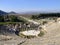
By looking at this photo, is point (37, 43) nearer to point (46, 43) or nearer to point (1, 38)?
point (46, 43)

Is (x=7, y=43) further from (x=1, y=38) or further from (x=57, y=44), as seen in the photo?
(x=57, y=44)

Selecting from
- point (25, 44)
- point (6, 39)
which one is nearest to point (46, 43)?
point (25, 44)

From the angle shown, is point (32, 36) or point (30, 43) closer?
point (30, 43)

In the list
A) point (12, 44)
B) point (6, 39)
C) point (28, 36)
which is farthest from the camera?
point (28, 36)

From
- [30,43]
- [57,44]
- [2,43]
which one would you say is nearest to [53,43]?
[57,44]

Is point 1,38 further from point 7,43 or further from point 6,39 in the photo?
point 7,43

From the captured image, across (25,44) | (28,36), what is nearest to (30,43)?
(25,44)

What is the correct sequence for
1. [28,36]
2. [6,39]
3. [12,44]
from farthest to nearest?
[28,36] < [6,39] < [12,44]

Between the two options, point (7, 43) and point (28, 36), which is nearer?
point (7, 43)
